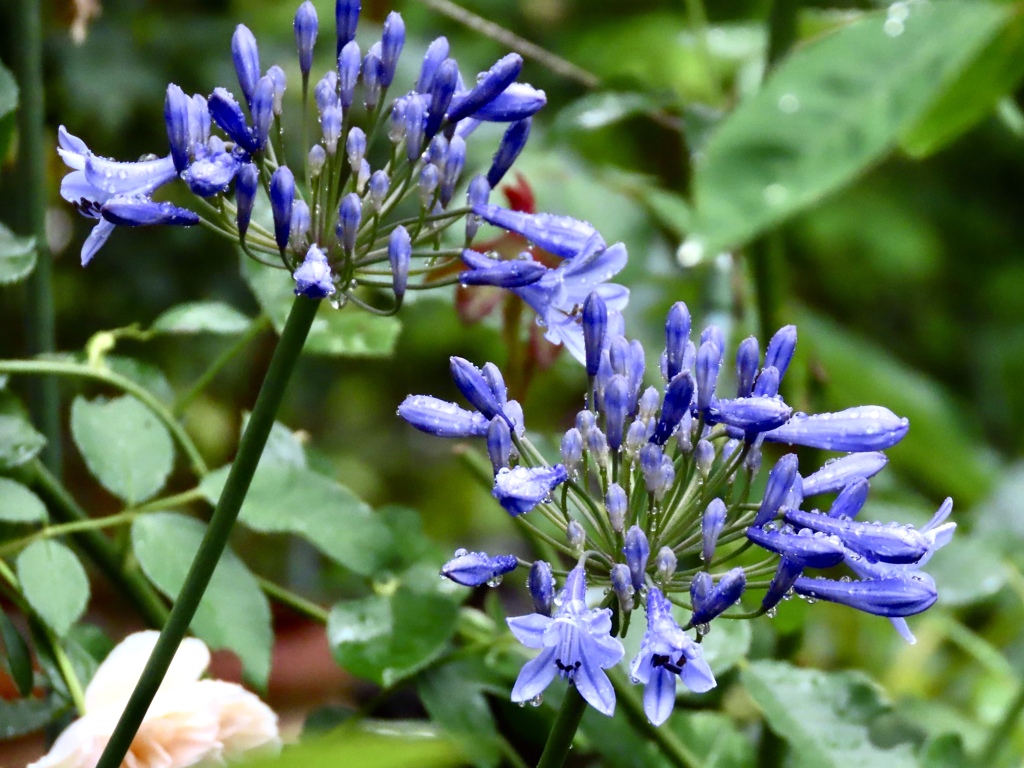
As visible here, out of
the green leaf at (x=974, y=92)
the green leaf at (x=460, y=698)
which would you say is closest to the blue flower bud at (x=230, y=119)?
the green leaf at (x=460, y=698)

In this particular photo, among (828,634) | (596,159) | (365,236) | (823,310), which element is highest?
(365,236)

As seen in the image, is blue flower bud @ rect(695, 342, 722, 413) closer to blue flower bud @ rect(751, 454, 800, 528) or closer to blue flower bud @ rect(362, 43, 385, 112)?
blue flower bud @ rect(751, 454, 800, 528)

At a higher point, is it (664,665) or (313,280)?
(313,280)

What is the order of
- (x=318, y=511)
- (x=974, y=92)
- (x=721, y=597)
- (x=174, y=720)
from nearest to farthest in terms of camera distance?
(x=721, y=597)
(x=174, y=720)
(x=318, y=511)
(x=974, y=92)

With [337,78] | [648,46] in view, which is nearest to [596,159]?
[648,46]

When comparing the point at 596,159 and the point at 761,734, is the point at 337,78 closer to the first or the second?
the point at 761,734

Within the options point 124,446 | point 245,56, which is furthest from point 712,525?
point 124,446

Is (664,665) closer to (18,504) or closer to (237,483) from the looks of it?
(237,483)
